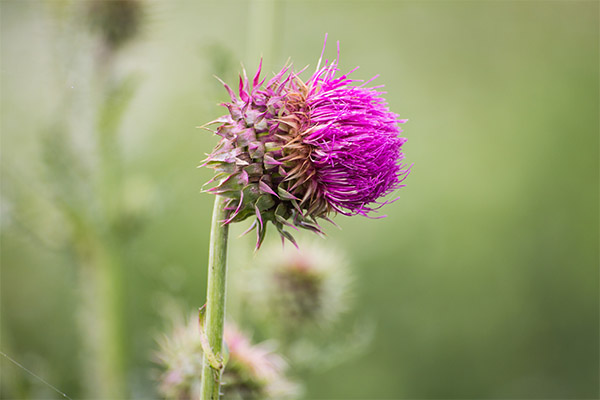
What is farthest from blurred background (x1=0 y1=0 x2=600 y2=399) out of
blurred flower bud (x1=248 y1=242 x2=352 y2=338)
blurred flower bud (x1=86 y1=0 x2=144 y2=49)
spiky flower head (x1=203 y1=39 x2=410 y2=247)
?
spiky flower head (x1=203 y1=39 x2=410 y2=247)

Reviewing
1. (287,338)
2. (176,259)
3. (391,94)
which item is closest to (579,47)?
(391,94)

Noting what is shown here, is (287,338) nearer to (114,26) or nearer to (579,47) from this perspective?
(114,26)

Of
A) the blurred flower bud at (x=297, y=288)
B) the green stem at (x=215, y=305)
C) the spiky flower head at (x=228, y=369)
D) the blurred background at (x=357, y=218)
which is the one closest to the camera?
the green stem at (x=215, y=305)

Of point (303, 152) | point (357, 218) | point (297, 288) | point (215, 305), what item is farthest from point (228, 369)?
point (357, 218)

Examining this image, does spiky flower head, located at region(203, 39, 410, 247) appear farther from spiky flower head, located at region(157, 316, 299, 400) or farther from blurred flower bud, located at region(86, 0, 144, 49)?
blurred flower bud, located at region(86, 0, 144, 49)

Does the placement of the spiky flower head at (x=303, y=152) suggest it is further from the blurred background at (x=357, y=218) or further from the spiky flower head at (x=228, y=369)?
the blurred background at (x=357, y=218)

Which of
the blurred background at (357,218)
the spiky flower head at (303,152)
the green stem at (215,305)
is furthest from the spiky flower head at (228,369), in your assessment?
the spiky flower head at (303,152)
